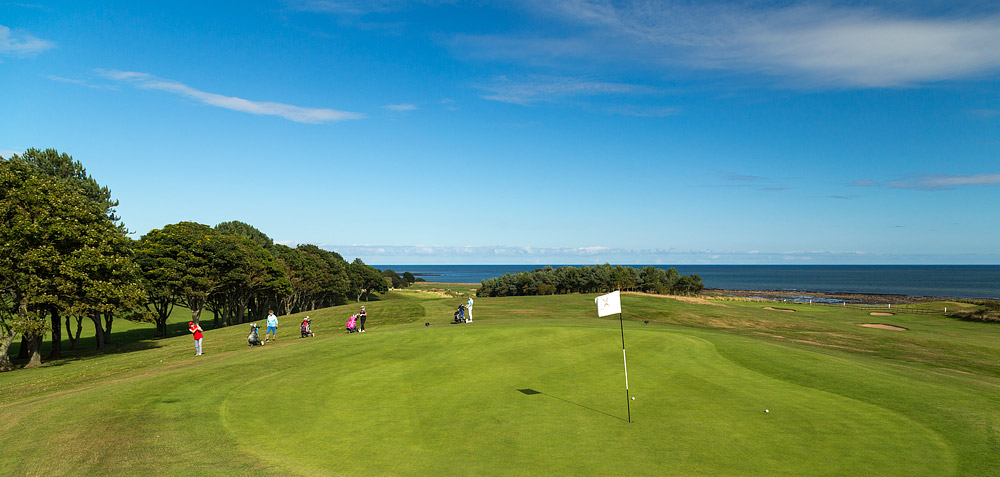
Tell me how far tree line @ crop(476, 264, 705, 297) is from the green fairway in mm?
92622

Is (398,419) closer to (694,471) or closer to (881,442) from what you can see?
(694,471)

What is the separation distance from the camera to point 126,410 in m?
15.4

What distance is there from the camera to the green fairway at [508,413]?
1129 centimetres

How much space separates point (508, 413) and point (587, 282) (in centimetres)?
10995

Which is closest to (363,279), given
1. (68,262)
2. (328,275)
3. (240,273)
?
(328,275)

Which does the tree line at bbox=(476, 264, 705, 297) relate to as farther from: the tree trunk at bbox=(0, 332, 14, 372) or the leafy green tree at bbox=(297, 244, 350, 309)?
the tree trunk at bbox=(0, 332, 14, 372)

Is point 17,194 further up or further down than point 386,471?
further up

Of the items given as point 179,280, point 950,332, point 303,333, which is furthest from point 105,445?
point 950,332

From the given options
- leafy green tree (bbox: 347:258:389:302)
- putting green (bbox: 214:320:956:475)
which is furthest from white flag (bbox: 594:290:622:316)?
leafy green tree (bbox: 347:258:389:302)

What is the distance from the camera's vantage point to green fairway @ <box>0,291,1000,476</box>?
37.0ft

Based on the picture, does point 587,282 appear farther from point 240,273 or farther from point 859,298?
point 240,273

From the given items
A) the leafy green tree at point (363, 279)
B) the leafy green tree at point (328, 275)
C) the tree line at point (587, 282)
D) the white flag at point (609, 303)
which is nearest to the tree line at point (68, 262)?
the white flag at point (609, 303)

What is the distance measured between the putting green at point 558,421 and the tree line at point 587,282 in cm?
9757

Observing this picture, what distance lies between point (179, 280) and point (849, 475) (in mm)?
56309
